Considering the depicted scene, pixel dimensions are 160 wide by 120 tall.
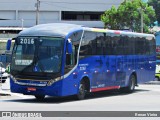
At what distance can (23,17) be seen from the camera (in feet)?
298

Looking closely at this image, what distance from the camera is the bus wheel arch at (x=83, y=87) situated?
70.6 ft

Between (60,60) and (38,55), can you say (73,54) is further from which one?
(38,55)

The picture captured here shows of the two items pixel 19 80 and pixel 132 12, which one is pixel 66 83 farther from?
pixel 132 12

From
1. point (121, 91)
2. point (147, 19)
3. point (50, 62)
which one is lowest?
point (121, 91)

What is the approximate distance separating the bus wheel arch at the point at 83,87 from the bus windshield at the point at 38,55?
197 centimetres

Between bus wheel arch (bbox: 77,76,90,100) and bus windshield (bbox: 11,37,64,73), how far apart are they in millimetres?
1971

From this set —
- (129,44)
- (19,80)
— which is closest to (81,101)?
(19,80)

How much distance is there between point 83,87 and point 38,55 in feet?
9.28

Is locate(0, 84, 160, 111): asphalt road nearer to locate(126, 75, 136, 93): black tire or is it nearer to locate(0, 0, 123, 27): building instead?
locate(126, 75, 136, 93): black tire

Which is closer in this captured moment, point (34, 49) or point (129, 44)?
point (34, 49)

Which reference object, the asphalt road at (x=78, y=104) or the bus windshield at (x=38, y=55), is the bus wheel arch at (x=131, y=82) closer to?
the asphalt road at (x=78, y=104)

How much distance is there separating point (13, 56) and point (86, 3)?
235 feet

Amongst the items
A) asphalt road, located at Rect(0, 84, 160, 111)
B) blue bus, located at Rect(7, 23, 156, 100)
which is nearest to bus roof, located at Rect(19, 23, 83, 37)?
blue bus, located at Rect(7, 23, 156, 100)

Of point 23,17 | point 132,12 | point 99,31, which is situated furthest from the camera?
point 23,17
